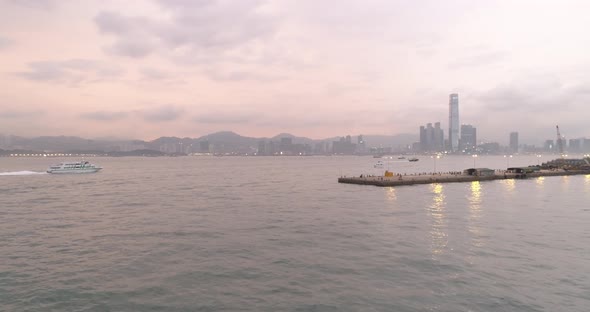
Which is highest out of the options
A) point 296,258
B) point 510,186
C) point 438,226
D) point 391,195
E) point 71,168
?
point 71,168

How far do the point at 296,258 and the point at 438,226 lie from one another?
22.1 m

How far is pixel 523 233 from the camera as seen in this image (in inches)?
1625

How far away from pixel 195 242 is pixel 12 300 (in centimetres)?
1629

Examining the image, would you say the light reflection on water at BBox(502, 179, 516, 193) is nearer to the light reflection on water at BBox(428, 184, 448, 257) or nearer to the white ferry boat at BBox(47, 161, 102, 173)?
the light reflection on water at BBox(428, 184, 448, 257)

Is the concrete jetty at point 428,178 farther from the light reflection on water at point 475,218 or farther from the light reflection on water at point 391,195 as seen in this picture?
the light reflection on water at point 475,218

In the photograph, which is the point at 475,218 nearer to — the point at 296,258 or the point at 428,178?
the point at 296,258

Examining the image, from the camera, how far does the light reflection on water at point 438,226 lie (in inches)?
1379

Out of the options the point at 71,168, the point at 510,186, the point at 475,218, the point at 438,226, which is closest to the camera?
the point at 438,226

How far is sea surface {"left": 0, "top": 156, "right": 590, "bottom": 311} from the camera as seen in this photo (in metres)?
23.2

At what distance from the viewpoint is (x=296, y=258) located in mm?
31750

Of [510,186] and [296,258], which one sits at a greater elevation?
[510,186]

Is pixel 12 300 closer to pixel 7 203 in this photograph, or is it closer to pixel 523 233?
pixel 523 233

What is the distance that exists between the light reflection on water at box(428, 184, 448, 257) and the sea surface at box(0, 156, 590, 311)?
0.19 metres

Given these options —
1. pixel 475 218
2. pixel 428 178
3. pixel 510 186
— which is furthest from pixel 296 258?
pixel 510 186
